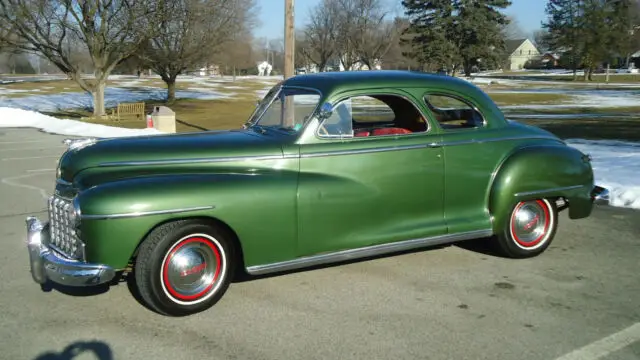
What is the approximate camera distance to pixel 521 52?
391 feet

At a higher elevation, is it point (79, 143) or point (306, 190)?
point (79, 143)

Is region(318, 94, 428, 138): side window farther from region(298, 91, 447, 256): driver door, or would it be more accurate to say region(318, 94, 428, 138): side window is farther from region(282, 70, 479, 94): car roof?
region(282, 70, 479, 94): car roof

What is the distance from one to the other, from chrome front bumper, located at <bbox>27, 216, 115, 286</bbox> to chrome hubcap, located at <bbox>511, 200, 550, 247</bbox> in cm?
353

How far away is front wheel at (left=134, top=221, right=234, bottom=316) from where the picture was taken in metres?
3.76

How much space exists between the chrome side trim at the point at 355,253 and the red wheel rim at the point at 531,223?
37cm

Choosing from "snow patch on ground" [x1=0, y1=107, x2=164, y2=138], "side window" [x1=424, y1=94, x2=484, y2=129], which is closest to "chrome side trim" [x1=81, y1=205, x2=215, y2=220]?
"side window" [x1=424, y1=94, x2=484, y2=129]

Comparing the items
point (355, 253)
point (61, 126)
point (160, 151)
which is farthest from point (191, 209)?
point (61, 126)

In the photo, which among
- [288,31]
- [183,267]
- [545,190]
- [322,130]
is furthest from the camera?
[288,31]

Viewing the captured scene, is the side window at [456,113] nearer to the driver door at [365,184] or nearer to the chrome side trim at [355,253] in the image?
the driver door at [365,184]

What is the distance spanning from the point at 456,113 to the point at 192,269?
9.10ft

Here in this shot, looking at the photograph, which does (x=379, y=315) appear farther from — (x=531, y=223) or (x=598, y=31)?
(x=598, y=31)

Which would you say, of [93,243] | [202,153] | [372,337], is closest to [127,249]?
[93,243]

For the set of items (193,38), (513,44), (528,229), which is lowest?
(528,229)

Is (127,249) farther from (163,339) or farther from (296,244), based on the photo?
(296,244)
